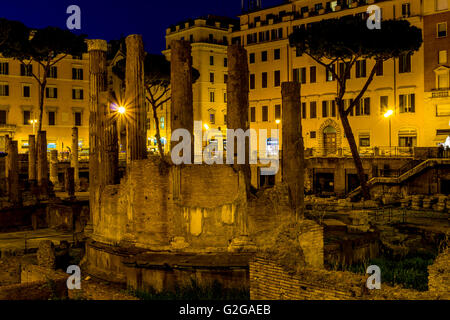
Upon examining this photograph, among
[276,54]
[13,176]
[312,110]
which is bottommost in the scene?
[13,176]

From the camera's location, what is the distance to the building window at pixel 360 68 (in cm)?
3236

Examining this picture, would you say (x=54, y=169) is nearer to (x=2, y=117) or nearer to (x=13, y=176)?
(x=13, y=176)

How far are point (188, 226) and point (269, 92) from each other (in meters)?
27.6

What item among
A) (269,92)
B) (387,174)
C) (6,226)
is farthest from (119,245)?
(269,92)

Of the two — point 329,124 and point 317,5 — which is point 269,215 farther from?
point 317,5

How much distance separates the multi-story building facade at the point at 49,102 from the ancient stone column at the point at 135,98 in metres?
28.7

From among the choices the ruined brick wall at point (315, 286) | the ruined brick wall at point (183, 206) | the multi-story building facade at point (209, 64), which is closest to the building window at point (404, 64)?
the multi-story building facade at point (209, 64)

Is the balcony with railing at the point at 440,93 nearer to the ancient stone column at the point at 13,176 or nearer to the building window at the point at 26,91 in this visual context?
the ancient stone column at the point at 13,176

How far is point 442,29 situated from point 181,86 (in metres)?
23.5

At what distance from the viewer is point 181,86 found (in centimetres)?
1177

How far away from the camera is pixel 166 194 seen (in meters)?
10.9

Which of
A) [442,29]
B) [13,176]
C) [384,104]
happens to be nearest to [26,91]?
[13,176]

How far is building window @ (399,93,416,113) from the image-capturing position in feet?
102
